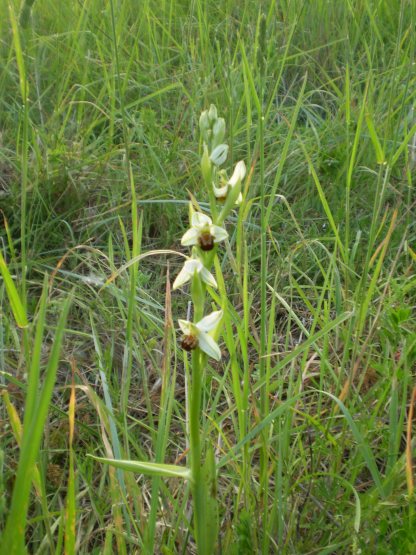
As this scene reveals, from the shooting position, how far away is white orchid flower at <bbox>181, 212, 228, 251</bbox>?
4.00 feet

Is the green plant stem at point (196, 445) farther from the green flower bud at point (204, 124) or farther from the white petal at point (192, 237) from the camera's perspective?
the green flower bud at point (204, 124)

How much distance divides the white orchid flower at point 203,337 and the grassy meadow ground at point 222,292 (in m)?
0.19

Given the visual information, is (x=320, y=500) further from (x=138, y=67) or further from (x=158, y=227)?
(x=138, y=67)

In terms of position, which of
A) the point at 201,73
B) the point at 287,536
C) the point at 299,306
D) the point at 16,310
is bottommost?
the point at 299,306

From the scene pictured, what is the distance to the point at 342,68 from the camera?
3121 mm

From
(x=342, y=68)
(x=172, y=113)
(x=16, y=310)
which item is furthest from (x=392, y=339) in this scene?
(x=342, y=68)

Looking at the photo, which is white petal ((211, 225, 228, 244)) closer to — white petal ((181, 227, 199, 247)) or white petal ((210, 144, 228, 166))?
white petal ((181, 227, 199, 247))

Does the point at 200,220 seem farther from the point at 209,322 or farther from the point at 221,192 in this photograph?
the point at 209,322

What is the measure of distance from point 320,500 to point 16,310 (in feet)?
2.45

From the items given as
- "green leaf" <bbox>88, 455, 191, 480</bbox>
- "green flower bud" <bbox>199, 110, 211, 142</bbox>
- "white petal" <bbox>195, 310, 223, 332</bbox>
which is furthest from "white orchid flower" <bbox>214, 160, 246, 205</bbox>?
"green leaf" <bbox>88, 455, 191, 480</bbox>

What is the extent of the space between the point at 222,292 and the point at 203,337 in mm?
219

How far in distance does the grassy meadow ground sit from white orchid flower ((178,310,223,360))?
19 centimetres

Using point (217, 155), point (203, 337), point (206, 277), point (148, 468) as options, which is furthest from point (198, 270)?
point (148, 468)

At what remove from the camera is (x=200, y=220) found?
1256mm
